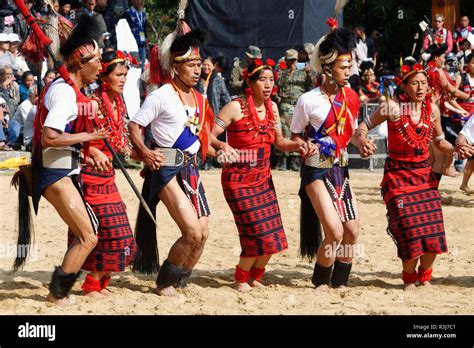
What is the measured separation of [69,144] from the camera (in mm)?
6422

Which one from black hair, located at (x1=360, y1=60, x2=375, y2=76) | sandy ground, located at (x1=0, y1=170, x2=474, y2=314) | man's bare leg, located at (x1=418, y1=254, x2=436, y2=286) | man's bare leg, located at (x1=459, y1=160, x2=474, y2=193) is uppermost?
black hair, located at (x1=360, y1=60, x2=375, y2=76)

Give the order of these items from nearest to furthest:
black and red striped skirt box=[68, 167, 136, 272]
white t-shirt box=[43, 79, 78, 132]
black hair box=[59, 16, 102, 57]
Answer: white t-shirt box=[43, 79, 78, 132] < black hair box=[59, 16, 102, 57] < black and red striped skirt box=[68, 167, 136, 272]

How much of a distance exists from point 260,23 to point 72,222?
11.2 meters

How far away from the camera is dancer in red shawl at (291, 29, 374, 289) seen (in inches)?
292

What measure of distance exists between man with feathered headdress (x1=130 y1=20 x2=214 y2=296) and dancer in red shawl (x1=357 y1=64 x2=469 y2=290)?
1.33m

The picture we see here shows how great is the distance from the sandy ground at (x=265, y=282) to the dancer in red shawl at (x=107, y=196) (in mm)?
229

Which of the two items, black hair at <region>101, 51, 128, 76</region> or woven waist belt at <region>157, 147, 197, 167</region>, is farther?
black hair at <region>101, 51, 128, 76</region>

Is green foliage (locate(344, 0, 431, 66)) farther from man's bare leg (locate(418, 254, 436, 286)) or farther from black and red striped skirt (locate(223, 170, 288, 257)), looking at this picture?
black and red striped skirt (locate(223, 170, 288, 257))

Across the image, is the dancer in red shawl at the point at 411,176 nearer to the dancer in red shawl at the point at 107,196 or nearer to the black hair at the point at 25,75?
the dancer in red shawl at the point at 107,196

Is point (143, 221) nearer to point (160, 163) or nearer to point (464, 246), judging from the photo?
point (160, 163)

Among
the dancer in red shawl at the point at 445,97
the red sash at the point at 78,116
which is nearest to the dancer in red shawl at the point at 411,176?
the red sash at the point at 78,116

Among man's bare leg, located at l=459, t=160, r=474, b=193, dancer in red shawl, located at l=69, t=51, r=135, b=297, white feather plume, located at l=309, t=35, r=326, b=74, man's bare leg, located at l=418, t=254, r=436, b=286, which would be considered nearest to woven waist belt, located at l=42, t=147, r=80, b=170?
dancer in red shawl, located at l=69, t=51, r=135, b=297

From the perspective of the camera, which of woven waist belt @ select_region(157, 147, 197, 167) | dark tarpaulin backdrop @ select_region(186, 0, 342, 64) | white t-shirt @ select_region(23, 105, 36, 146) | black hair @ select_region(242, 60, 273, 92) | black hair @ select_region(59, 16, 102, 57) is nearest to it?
black hair @ select_region(59, 16, 102, 57)

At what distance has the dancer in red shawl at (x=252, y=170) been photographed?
7641 mm
